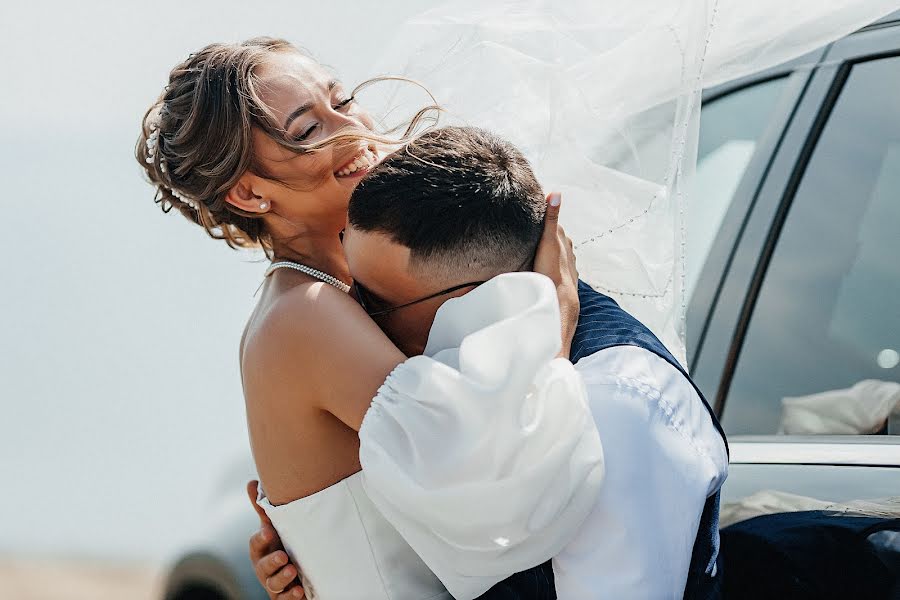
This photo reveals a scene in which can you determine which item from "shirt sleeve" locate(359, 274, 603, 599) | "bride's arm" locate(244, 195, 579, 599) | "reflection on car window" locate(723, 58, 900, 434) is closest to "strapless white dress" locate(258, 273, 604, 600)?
"shirt sleeve" locate(359, 274, 603, 599)

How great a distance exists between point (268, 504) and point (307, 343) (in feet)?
1.56

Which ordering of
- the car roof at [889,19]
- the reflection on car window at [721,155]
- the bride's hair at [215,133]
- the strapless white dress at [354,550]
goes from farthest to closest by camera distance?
the reflection on car window at [721,155]
the car roof at [889,19]
the bride's hair at [215,133]
the strapless white dress at [354,550]

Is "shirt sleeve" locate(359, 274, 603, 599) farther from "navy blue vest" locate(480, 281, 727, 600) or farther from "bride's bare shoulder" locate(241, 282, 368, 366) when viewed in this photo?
"bride's bare shoulder" locate(241, 282, 368, 366)

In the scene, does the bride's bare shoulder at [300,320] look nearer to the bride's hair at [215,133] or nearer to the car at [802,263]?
the bride's hair at [215,133]

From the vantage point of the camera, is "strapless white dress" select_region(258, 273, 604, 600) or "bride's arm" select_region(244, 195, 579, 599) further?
"bride's arm" select_region(244, 195, 579, 599)

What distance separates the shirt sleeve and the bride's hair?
746 millimetres

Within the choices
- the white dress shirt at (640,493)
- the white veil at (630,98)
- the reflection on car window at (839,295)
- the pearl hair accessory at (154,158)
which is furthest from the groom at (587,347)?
the pearl hair accessory at (154,158)

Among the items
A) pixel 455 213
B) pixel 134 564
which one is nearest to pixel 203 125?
pixel 455 213

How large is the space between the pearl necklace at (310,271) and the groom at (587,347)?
26 centimetres

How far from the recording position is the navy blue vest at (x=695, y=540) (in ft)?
5.67

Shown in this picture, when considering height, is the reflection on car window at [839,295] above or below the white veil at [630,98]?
below

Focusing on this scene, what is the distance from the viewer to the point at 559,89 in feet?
7.51

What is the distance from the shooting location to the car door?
204 cm

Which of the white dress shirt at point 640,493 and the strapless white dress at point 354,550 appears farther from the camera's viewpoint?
the strapless white dress at point 354,550
